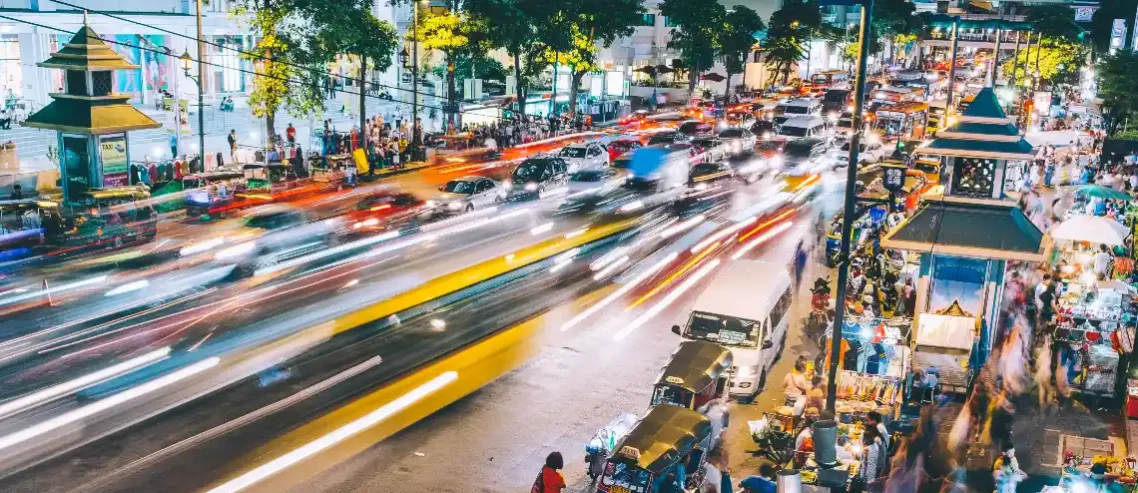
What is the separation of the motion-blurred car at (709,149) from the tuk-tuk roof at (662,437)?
2983cm

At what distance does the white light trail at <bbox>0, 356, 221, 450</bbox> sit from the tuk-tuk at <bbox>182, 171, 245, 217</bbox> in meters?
15.0

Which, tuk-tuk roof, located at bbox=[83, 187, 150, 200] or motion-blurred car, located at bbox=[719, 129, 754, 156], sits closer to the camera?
tuk-tuk roof, located at bbox=[83, 187, 150, 200]

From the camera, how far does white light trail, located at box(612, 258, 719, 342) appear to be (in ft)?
69.8

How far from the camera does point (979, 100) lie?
62.5 ft

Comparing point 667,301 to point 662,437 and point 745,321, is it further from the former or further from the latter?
point 662,437

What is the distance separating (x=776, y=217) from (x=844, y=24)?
3245 inches

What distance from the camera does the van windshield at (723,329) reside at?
58.2 feet

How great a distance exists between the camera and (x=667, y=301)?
77.4ft

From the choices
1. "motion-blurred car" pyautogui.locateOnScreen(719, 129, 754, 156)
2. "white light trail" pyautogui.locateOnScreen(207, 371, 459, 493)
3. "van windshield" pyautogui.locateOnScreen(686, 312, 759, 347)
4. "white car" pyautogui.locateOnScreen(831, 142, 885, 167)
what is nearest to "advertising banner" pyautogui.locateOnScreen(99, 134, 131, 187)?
"white light trail" pyautogui.locateOnScreen(207, 371, 459, 493)

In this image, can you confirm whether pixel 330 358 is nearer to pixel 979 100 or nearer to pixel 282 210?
pixel 979 100

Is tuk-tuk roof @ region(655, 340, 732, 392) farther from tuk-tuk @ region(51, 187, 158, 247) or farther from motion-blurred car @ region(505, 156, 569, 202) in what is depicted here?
motion-blurred car @ region(505, 156, 569, 202)

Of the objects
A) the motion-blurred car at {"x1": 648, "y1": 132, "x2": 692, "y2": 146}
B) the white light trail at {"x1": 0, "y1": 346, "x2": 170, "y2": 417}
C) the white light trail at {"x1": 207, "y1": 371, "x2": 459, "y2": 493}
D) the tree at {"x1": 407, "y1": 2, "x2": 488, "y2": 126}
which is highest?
the tree at {"x1": 407, "y1": 2, "x2": 488, "y2": 126}

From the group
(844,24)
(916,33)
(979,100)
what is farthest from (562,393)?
(916,33)

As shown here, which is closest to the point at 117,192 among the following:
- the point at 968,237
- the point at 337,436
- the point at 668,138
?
the point at 337,436
